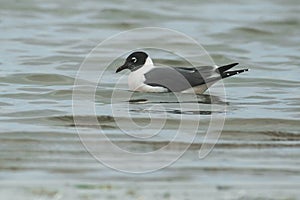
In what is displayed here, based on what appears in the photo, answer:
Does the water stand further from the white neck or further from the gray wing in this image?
the white neck

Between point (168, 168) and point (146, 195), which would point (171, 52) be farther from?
point (146, 195)

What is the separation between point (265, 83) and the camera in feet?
48.4

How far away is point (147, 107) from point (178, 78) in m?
1.10

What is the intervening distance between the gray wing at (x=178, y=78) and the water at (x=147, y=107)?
20cm

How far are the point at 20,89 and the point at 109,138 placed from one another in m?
3.67

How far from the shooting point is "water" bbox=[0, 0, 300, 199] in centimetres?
827

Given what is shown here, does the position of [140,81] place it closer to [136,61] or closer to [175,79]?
[175,79]

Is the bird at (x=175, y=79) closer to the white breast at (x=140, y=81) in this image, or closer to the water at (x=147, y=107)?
the white breast at (x=140, y=81)

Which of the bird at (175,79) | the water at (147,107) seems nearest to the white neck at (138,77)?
the bird at (175,79)

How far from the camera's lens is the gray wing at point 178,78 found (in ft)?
43.8

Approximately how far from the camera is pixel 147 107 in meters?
12.5

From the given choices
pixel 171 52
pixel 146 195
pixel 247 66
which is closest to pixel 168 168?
pixel 146 195

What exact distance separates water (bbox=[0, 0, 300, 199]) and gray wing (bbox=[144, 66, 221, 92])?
0.64ft

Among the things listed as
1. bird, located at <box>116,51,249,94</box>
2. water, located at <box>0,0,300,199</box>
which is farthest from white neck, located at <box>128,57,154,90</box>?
water, located at <box>0,0,300,199</box>
